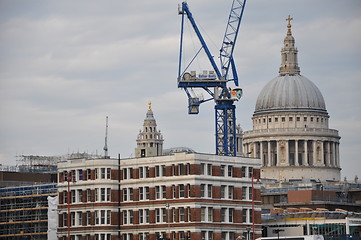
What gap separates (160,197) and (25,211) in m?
36.6

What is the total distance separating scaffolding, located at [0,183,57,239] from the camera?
18700cm

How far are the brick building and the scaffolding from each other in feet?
47.7

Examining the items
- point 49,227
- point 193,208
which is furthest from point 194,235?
point 49,227

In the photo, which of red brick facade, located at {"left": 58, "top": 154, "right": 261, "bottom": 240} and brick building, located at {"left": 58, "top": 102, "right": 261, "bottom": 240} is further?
brick building, located at {"left": 58, "top": 102, "right": 261, "bottom": 240}

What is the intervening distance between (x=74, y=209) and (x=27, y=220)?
23.9m

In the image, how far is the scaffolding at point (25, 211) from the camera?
614 feet

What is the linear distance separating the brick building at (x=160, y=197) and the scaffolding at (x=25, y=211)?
14.5 meters

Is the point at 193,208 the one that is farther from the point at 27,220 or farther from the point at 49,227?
the point at 27,220

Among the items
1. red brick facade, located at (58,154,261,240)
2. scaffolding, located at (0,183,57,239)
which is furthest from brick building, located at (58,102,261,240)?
scaffolding, located at (0,183,57,239)

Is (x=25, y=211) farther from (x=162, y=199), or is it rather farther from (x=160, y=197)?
(x=162, y=199)

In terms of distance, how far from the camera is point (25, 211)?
191250 millimetres

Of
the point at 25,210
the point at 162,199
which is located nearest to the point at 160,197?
the point at 162,199

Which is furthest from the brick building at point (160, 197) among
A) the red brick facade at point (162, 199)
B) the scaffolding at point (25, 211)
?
the scaffolding at point (25, 211)

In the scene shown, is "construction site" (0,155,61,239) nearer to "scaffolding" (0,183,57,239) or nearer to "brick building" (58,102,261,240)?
"scaffolding" (0,183,57,239)
